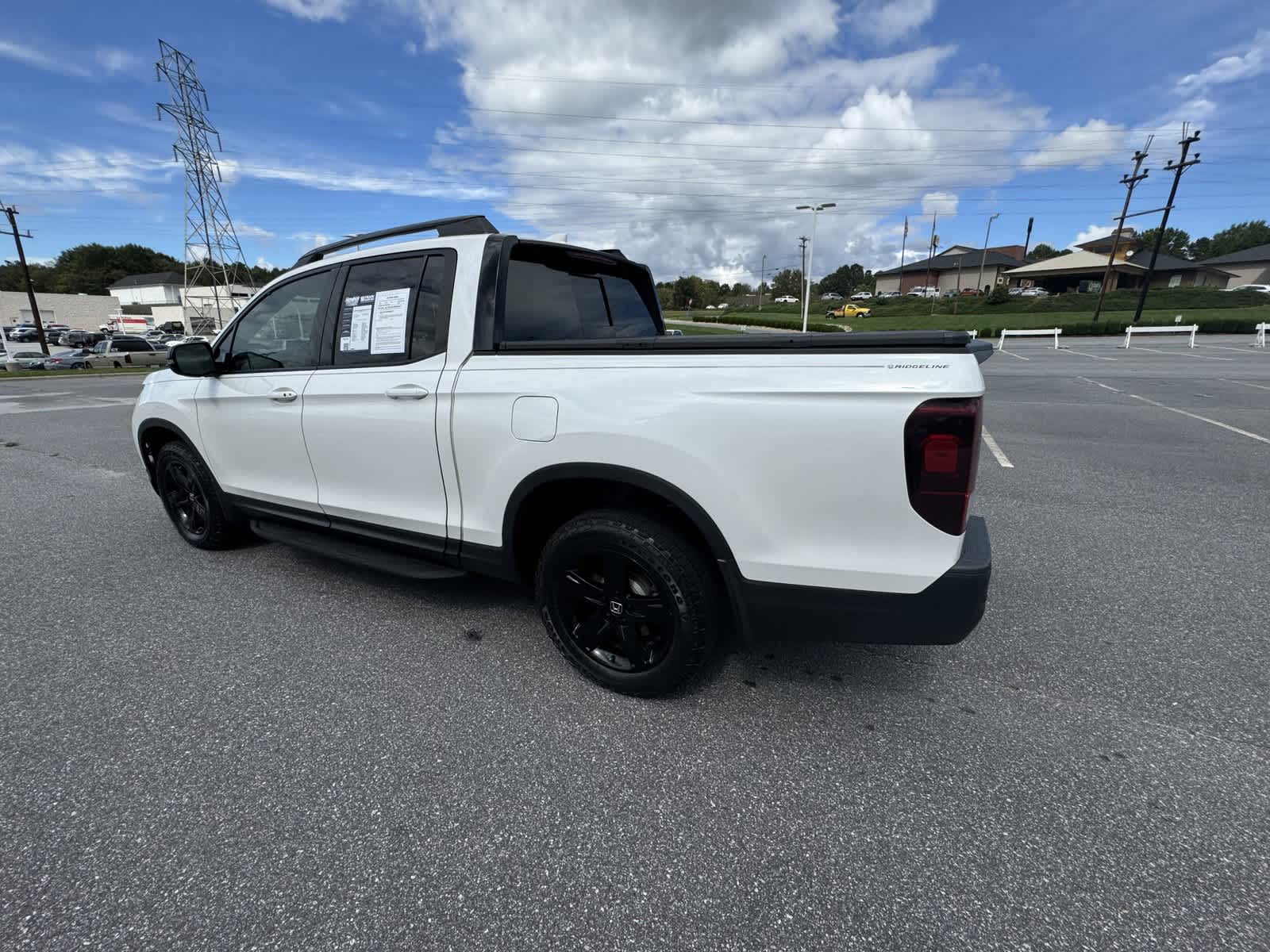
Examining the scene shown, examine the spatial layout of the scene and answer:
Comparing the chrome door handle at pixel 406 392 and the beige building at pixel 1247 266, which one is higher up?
the beige building at pixel 1247 266

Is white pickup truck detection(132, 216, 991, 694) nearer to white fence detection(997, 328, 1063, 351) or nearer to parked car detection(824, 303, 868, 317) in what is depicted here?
white fence detection(997, 328, 1063, 351)

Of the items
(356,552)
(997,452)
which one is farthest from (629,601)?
(997,452)

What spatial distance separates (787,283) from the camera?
11244cm

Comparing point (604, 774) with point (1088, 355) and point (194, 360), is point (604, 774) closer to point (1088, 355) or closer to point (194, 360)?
point (194, 360)

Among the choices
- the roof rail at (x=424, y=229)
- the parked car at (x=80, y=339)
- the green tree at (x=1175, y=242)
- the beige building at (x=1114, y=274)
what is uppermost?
the green tree at (x=1175, y=242)

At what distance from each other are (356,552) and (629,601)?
1.57 metres

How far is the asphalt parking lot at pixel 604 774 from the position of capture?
1550 millimetres

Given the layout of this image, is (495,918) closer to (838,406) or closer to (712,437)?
(712,437)

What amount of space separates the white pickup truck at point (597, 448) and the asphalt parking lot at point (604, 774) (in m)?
0.42

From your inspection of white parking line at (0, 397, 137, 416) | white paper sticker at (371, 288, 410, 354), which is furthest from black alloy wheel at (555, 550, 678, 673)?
white parking line at (0, 397, 137, 416)

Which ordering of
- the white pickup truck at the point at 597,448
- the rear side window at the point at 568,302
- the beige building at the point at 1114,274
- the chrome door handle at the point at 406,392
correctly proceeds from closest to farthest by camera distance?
the white pickup truck at the point at 597,448, the chrome door handle at the point at 406,392, the rear side window at the point at 568,302, the beige building at the point at 1114,274

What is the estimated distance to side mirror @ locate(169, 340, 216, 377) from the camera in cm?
337

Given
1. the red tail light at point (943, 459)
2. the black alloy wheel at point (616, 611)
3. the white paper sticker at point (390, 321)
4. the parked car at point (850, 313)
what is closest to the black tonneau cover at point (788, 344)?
the red tail light at point (943, 459)

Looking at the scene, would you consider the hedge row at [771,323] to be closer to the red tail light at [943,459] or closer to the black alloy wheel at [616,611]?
the black alloy wheel at [616,611]
